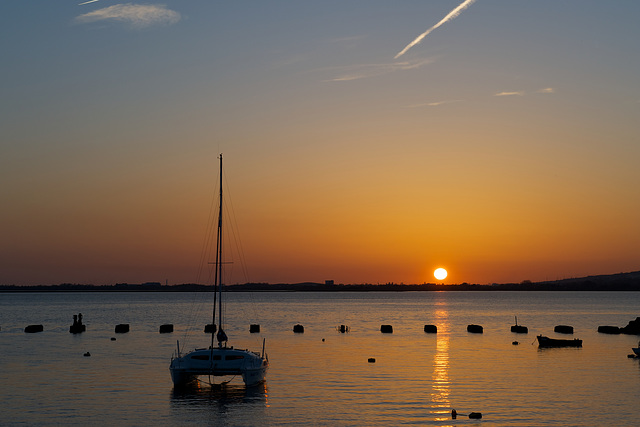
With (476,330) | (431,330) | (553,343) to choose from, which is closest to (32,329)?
(431,330)

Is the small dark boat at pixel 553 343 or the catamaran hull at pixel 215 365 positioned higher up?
the catamaran hull at pixel 215 365

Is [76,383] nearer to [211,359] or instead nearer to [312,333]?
[211,359]

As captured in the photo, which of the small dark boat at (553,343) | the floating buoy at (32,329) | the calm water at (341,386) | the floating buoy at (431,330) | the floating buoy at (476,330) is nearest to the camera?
the calm water at (341,386)

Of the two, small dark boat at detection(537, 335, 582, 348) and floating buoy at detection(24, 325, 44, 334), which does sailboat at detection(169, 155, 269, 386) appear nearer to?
small dark boat at detection(537, 335, 582, 348)

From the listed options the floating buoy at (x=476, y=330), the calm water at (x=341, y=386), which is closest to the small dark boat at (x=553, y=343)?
the calm water at (x=341, y=386)

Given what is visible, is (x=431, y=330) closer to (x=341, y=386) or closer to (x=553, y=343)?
(x=553, y=343)

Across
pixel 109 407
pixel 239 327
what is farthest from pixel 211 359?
pixel 239 327

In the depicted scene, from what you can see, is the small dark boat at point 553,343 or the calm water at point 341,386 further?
the small dark boat at point 553,343

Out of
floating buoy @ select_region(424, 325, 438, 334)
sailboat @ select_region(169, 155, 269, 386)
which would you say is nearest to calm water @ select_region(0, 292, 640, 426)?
sailboat @ select_region(169, 155, 269, 386)

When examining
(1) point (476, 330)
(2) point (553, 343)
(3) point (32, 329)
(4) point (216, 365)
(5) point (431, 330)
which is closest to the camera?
(4) point (216, 365)

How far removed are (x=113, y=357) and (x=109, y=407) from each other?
35089 millimetres

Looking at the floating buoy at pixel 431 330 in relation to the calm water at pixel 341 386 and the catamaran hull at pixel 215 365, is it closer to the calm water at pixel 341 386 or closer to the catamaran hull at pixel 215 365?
the calm water at pixel 341 386

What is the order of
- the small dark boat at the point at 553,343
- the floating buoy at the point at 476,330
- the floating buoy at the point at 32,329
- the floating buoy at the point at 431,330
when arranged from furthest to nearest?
the floating buoy at the point at 32,329 < the floating buoy at the point at 476,330 < the floating buoy at the point at 431,330 < the small dark boat at the point at 553,343

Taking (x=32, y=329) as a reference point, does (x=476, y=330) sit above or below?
below
